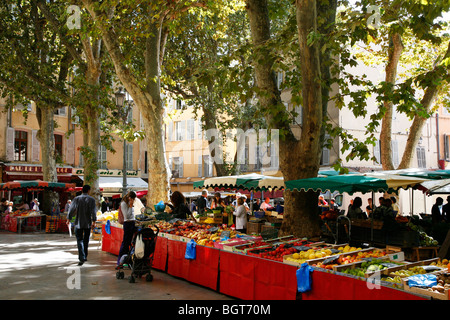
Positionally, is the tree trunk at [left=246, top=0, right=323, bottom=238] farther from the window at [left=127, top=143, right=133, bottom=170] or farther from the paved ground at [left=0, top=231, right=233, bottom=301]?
the window at [left=127, top=143, right=133, bottom=170]

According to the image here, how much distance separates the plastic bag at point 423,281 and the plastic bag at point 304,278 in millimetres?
1308

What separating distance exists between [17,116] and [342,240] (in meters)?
24.2

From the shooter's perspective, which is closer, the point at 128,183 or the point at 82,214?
the point at 82,214

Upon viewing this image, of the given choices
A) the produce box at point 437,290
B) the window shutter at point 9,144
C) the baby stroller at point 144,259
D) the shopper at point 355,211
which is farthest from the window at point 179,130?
the produce box at point 437,290

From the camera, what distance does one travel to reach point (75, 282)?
809cm

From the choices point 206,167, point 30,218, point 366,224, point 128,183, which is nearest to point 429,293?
point 366,224

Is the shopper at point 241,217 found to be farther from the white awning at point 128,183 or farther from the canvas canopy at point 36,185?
the white awning at point 128,183

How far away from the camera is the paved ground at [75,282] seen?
711 centimetres

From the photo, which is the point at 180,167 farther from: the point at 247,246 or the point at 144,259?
the point at 247,246

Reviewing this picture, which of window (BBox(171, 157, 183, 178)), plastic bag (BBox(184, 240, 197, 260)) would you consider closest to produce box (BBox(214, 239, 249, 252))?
plastic bag (BBox(184, 240, 197, 260))

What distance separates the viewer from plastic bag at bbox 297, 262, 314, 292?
562 centimetres

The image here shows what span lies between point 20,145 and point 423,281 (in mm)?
27864

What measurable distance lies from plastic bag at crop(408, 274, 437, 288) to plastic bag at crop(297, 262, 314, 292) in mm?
1308

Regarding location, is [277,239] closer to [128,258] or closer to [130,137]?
[128,258]
